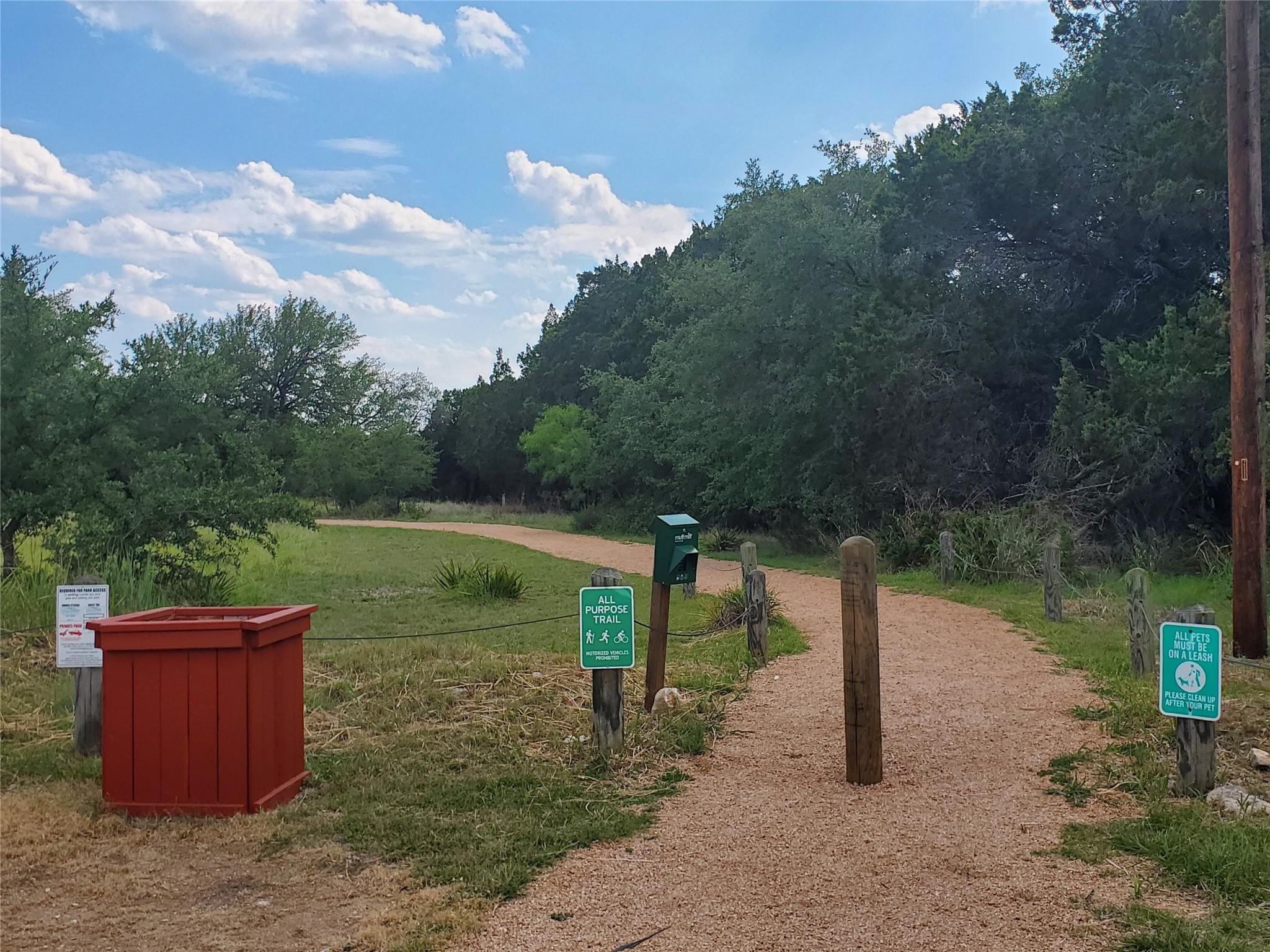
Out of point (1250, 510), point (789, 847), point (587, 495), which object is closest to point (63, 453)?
point (789, 847)

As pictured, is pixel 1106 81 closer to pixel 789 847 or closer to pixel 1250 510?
pixel 1250 510

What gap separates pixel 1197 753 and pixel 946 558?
37.4 ft

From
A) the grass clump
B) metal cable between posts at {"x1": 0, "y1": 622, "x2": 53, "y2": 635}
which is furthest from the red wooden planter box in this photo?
the grass clump

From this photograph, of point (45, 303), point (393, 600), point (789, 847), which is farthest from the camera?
point (393, 600)

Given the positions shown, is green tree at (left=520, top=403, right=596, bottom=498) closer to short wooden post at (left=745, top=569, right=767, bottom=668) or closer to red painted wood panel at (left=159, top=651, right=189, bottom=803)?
short wooden post at (left=745, top=569, right=767, bottom=668)

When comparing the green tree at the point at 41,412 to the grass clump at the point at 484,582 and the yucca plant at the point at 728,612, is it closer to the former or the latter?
the grass clump at the point at 484,582

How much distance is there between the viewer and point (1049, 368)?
23.0 meters

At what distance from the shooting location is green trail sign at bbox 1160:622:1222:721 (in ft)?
19.6

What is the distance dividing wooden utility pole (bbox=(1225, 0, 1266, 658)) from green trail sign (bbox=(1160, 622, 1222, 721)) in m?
4.70

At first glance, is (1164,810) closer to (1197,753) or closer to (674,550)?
(1197,753)

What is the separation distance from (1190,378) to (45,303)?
15837 millimetres

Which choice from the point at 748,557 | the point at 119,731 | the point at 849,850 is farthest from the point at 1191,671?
the point at 748,557

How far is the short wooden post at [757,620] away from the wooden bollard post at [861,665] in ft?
12.8

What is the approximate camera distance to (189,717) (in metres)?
6.19
